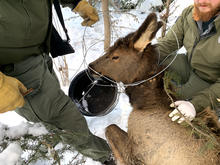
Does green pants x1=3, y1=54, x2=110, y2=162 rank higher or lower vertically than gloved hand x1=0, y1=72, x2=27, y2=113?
lower

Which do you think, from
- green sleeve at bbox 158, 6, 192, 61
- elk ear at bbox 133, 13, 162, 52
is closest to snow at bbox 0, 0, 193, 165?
green sleeve at bbox 158, 6, 192, 61

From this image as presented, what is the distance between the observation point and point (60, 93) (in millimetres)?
2324

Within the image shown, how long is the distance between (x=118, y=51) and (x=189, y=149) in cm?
143

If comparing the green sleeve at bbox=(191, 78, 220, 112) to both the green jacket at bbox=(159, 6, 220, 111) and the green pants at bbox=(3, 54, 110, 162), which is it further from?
the green pants at bbox=(3, 54, 110, 162)

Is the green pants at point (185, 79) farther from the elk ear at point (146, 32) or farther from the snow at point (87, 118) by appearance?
the snow at point (87, 118)

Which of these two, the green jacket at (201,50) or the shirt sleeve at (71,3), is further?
the shirt sleeve at (71,3)

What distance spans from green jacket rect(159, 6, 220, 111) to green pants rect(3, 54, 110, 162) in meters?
1.56

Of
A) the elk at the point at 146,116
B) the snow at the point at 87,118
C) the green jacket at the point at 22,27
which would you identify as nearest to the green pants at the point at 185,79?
the elk at the point at 146,116

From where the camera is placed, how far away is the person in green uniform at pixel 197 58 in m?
2.05

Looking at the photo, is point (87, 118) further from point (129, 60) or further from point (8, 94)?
point (8, 94)

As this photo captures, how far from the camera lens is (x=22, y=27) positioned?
66.7 inches

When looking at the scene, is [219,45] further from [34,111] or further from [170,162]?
[34,111]

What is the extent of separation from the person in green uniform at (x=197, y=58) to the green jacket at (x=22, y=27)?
1.65 m

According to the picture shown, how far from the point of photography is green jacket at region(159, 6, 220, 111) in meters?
2.14
